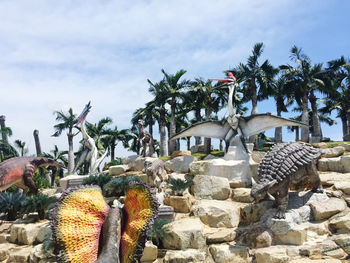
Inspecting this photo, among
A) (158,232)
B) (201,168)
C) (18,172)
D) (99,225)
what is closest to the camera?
(99,225)

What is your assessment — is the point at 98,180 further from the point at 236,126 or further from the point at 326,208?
the point at 326,208

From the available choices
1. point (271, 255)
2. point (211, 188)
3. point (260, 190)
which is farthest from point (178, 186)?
point (271, 255)

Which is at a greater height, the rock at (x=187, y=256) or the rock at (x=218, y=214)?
the rock at (x=218, y=214)

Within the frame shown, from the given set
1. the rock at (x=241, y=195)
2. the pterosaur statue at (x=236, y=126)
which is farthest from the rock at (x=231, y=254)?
the pterosaur statue at (x=236, y=126)

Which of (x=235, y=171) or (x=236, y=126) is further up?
(x=236, y=126)

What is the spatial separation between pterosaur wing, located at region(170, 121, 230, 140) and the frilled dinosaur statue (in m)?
10.4

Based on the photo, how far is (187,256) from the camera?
23.4 feet

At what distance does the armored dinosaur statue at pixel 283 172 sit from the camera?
23.6 feet

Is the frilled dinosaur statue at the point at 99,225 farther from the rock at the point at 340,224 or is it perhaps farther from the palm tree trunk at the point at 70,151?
the palm tree trunk at the point at 70,151

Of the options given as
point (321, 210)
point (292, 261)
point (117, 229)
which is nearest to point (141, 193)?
point (117, 229)

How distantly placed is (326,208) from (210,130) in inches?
271

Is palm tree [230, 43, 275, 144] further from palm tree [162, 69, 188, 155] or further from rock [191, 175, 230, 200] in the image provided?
rock [191, 175, 230, 200]

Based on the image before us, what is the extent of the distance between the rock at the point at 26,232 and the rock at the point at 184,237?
3.74m

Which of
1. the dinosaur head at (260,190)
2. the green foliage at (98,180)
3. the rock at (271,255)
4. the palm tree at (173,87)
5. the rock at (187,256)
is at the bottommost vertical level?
the rock at (187,256)
